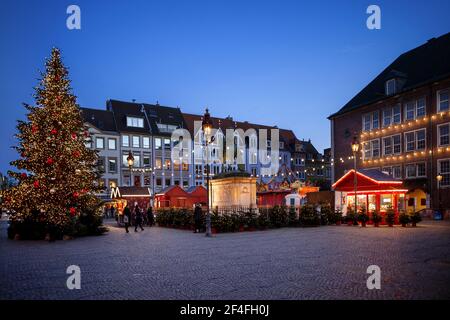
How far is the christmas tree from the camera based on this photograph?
758 inches

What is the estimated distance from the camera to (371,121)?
46344 millimetres

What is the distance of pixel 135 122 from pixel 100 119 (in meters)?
5.67

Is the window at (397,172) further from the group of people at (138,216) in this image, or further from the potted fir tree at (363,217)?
the group of people at (138,216)

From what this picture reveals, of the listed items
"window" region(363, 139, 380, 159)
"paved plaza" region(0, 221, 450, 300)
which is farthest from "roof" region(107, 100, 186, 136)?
"paved plaza" region(0, 221, 450, 300)

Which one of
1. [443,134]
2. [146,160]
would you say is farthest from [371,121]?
[146,160]

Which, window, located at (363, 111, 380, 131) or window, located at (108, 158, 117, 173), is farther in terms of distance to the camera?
window, located at (108, 158, 117, 173)

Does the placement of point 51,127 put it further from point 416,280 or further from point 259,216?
point 416,280

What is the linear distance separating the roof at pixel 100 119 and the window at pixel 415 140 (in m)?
42.3

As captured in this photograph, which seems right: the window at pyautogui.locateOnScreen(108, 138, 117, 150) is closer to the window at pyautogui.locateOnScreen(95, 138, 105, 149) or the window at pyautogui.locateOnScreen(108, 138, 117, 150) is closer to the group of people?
the window at pyautogui.locateOnScreen(95, 138, 105, 149)

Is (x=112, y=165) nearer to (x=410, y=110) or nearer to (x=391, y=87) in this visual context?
(x=391, y=87)

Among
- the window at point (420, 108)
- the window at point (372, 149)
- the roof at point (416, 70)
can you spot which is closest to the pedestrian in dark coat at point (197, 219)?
the roof at point (416, 70)

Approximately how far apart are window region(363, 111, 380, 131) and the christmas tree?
1388 inches

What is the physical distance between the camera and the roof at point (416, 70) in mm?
39225

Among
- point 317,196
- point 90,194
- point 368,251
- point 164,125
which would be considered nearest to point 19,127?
point 90,194
